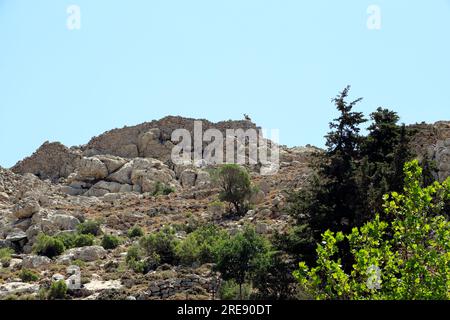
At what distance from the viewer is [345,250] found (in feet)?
59.6

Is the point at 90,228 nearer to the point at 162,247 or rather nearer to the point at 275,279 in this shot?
the point at 162,247

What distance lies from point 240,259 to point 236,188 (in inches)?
560

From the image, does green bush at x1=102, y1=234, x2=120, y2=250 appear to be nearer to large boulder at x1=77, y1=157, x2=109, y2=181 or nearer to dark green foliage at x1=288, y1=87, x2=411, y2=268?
dark green foliage at x1=288, y1=87, x2=411, y2=268

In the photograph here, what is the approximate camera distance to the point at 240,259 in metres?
22.4

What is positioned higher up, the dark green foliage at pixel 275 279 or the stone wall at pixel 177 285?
the dark green foliage at pixel 275 279

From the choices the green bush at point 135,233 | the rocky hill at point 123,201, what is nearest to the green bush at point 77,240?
the rocky hill at point 123,201

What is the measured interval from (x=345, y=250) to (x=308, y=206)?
238 cm

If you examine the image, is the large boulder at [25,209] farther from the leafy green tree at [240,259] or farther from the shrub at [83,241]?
the leafy green tree at [240,259]

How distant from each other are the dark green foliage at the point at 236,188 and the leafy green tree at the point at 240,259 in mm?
12122

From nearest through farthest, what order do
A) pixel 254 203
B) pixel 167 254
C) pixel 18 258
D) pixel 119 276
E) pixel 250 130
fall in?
pixel 119 276 → pixel 167 254 → pixel 18 258 → pixel 254 203 → pixel 250 130

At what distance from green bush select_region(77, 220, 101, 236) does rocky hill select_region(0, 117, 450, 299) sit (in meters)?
0.76

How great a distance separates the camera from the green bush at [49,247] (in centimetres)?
2854
